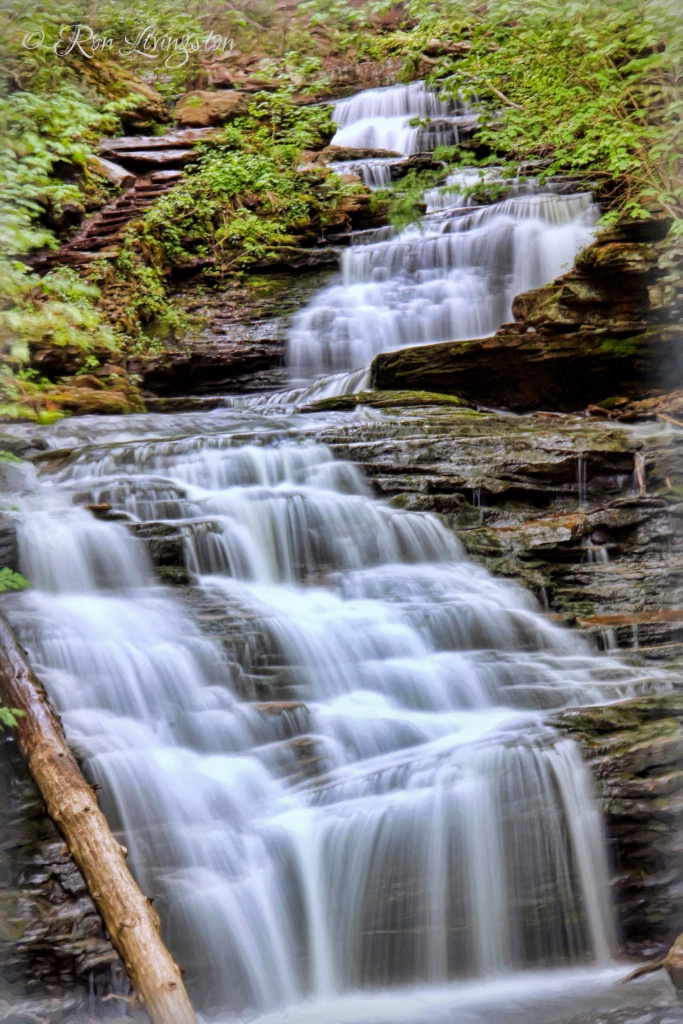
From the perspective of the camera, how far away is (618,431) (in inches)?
263

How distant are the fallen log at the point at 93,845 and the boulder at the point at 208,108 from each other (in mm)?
10900

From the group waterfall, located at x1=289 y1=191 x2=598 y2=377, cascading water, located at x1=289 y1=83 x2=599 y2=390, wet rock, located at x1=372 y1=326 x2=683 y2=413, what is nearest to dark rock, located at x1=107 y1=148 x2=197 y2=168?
cascading water, located at x1=289 y1=83 x2=599 y2=390

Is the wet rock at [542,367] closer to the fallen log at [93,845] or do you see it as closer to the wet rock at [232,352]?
the wet rock at [232,352]

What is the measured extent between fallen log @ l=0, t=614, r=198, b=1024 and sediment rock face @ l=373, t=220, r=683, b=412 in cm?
571

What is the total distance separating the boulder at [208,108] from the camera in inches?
478

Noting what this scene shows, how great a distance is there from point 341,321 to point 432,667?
6.48 m

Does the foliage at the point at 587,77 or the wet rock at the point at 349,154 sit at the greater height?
the wet rock at the point at 349,154

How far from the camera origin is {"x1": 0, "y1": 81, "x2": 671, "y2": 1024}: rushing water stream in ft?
10.3

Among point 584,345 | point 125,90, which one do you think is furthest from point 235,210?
point 584,345

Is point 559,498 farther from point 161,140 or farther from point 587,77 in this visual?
point 161,140

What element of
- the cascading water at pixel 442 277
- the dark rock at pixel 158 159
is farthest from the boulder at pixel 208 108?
the cascading water at pixel 442 277

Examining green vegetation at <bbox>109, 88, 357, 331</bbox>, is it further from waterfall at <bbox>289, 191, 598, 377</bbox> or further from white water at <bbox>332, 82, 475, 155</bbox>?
waterfall at <bbox>289, 191, 598, 377</bbox>

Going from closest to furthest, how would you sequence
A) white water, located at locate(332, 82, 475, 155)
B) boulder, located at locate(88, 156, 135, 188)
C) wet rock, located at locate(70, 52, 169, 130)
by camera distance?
wet rock, located at locate(70, 52, 169, 130) → boulder, located at locate(88, 156, 135, 188) → white water, located at locate(332, 82, 475, 155)

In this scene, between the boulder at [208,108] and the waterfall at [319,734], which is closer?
the waterfall at [319,734]
